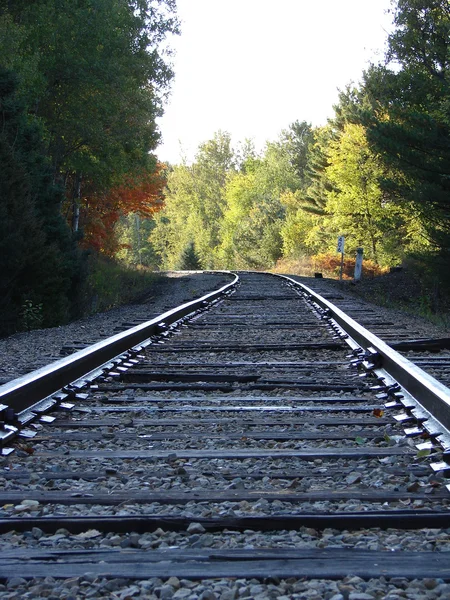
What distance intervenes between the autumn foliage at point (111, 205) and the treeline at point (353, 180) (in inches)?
372

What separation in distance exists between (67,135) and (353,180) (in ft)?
68.8

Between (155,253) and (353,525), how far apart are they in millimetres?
97168

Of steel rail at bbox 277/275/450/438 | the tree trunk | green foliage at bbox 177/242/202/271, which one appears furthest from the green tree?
steel rail at bbox 277/275/450/438

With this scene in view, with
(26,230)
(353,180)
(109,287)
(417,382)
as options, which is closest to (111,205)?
(109,287)

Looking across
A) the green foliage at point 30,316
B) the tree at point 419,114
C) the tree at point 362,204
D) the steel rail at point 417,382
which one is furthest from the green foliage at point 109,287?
the tree at point 362,204

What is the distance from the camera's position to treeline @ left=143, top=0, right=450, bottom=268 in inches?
783

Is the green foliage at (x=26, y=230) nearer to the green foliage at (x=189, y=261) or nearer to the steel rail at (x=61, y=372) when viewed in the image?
the steel rail at (x=61, y=372)

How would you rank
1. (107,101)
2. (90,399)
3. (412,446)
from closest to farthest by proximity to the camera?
(412,446), (90,399), (107,101)

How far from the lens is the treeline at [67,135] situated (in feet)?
38.2

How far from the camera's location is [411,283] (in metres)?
24.8

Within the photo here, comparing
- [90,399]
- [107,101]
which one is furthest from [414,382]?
[107,101]

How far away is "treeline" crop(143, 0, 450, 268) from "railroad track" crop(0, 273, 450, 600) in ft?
52.3

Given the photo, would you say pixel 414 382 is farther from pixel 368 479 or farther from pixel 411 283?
pixel 411 283

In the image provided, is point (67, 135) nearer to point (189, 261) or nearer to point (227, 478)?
point (227, 478)
